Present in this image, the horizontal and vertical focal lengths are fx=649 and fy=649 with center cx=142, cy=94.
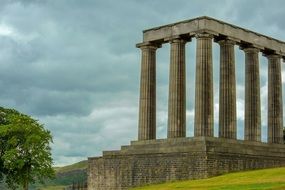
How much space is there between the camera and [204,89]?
265 ft

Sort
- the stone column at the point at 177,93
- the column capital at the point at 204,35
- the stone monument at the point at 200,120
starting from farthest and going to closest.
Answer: the stone column at the point at 177,93 → the column capital at the point at 204,35 → the stone monument at the point at 200,120

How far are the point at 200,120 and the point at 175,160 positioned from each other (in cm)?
636

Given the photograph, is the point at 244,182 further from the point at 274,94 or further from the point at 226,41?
the point at 274,94

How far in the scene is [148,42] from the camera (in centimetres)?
8962

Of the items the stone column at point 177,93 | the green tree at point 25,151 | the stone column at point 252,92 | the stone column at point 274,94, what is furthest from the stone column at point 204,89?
the green tree at point 25,151

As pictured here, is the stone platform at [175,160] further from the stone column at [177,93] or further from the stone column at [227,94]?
the stone column at [177,93]

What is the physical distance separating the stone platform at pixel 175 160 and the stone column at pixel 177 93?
2.69 m

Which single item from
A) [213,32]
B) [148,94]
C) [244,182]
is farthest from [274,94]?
[244,182]

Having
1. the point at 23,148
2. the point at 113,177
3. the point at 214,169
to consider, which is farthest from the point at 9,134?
the point at 214,169

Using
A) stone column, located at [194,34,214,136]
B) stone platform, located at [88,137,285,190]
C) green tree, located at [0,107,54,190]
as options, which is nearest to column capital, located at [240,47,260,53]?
stone column, located at [194,34,214,136]

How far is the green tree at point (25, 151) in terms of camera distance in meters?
93.7

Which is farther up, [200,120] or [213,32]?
[213,32]

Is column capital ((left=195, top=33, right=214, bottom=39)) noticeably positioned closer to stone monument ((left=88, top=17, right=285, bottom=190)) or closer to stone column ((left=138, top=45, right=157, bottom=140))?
stone monument ((left=88, top=17, right=285, bottom=190))

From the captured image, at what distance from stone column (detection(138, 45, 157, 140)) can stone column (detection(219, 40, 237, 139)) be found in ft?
33.2
